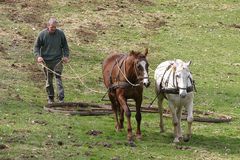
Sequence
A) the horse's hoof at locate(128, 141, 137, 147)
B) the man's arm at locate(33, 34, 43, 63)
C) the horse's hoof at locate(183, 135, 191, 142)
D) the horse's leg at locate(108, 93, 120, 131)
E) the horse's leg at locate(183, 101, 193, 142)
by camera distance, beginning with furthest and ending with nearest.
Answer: the man's arm at locate(33, 34, 43, 63), the horse's leg at locate(108, 93, 120, 131), the horse's hoof at locate(183, 135, 191, 142), the horse's leg at locate(183, 101, 193, 142), the horse's hoof at locate(128, 141, 137, 147)

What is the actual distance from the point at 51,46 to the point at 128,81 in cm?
387

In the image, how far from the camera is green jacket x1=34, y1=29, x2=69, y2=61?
17062mm

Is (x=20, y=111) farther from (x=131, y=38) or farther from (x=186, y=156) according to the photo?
(x=131, y=38)

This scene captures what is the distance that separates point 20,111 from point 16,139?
3.11 m

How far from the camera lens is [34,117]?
15.5 metres

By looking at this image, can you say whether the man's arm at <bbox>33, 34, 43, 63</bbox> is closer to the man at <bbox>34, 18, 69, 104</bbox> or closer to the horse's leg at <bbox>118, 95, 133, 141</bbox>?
the man at <bbox>34, 18, 69, 104</bbox>

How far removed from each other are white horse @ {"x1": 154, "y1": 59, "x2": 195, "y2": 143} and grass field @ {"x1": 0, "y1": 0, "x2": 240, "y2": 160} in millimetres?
490

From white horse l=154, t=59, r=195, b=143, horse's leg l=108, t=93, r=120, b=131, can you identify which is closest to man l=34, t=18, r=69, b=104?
horse's leg l=108, t=93, r=120, b=131

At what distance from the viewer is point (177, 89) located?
13.9 meters

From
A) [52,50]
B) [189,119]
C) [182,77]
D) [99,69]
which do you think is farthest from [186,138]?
[99,69]

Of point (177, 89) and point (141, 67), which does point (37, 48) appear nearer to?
point (141, 67)

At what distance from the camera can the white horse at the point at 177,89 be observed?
44.8ft

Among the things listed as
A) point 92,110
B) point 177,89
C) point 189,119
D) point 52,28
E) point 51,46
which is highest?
point 52,28

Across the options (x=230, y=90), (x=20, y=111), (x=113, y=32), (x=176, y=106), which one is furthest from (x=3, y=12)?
(x=176, y=106)
